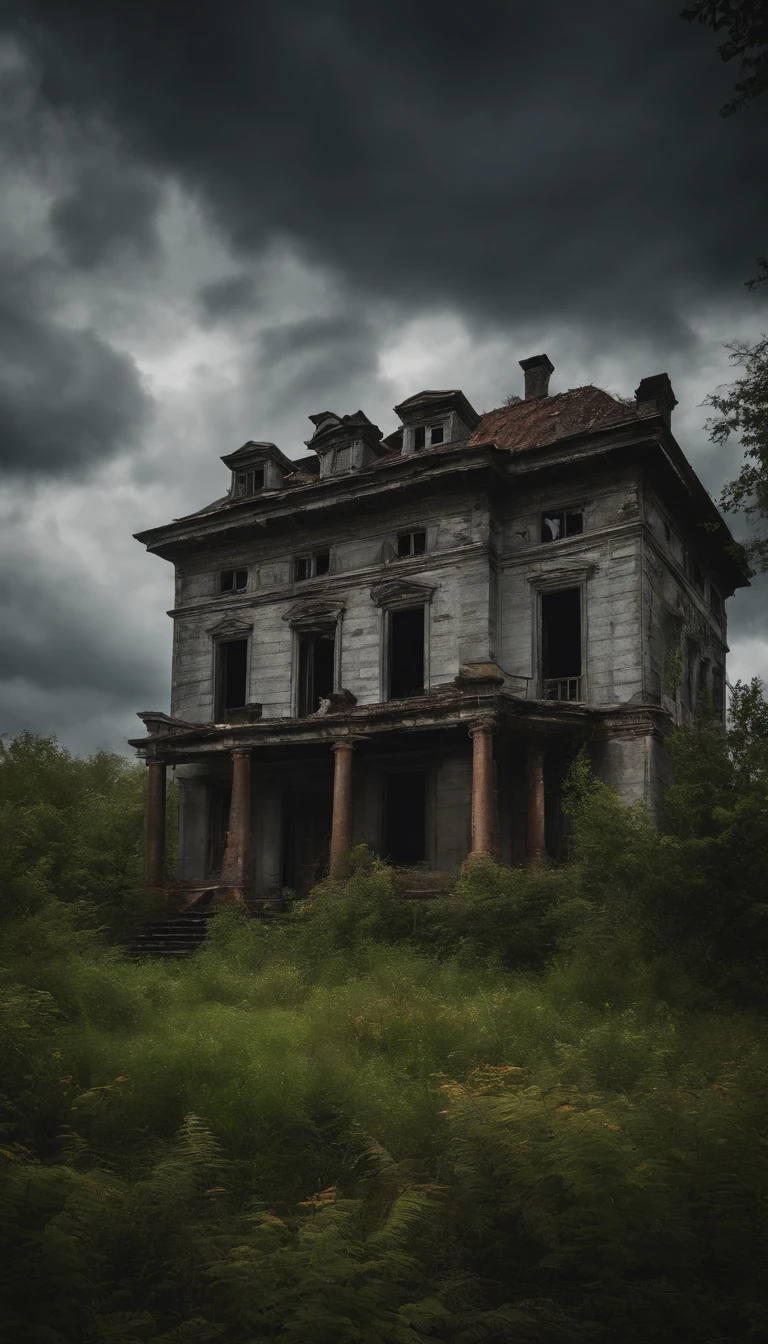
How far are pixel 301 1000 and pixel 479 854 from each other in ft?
20.2

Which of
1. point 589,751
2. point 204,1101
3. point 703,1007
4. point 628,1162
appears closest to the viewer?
point 628,1162

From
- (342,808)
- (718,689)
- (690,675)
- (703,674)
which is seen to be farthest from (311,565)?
(718,689)

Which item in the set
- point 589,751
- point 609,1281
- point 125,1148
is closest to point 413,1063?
point 125,1148

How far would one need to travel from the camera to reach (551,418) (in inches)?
1009

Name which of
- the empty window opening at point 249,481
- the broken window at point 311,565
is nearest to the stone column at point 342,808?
the broken window at point 311,565

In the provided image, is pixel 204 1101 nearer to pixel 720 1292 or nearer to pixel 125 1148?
pixel 125 1148

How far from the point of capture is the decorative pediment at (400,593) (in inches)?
971

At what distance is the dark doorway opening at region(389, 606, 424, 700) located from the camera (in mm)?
25656

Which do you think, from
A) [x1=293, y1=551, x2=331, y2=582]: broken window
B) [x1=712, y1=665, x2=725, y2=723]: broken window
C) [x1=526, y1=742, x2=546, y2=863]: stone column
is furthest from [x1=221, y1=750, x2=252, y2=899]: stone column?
[x1=712, y1=665, x2=725, y2=723]: broken window

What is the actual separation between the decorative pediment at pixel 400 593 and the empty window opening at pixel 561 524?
3117 mm

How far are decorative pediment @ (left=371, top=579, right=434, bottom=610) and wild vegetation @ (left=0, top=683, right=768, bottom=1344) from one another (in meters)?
8.07

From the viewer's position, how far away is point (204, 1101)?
9.41 metres

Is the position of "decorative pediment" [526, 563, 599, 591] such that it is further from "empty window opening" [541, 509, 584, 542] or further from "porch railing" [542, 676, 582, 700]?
"porch railing" [542, 676, 582, 700]

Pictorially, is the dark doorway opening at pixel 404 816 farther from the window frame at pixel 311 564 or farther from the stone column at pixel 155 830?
the window frame at pixel 311 564
